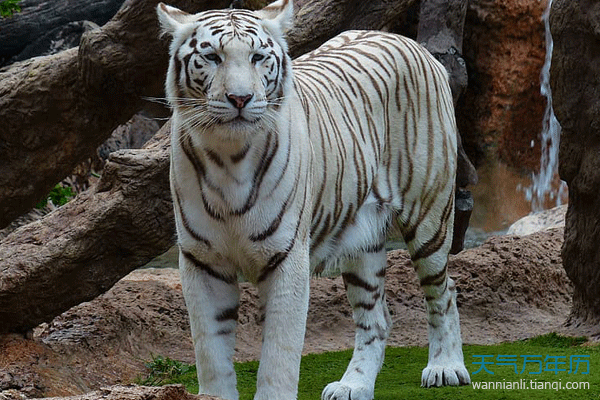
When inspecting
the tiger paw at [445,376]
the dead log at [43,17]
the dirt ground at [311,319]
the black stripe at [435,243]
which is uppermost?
the black stripe at [435,243]

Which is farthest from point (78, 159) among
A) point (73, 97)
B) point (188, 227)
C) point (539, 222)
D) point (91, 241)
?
point (539, 222)

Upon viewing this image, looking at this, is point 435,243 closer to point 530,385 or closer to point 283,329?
point 530,385

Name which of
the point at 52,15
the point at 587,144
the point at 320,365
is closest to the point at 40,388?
the point at 320,365

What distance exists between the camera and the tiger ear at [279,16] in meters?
3.90

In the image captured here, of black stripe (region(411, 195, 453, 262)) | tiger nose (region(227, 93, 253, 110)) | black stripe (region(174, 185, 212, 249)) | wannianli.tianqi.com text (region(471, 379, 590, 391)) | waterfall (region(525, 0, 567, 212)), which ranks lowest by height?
waterfall (region(525, 0, 567, 212))

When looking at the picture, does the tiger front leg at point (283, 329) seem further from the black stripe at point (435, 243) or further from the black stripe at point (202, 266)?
the black stripe at point (435, 243)

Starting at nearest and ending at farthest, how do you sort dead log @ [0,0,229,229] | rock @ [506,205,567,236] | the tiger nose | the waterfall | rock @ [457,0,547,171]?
the tiger nose
dead log @ [0,0,229,229]
rock @ [506,205,567,236]
rock @ [457,0,547,171]
the waterfall

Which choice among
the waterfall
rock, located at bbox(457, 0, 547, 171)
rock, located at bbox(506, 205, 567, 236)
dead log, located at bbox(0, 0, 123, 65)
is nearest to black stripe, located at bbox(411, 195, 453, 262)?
rock, located at bbox(506, 205, 567, 236)

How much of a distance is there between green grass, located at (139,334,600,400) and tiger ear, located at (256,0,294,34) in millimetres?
1718

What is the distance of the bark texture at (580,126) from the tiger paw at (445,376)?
5.03 ft

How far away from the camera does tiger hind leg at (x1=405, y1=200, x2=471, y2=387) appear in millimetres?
4871

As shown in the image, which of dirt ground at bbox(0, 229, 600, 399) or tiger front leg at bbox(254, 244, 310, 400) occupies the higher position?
tiger front leg at bbox(254, 244, 310, 400)

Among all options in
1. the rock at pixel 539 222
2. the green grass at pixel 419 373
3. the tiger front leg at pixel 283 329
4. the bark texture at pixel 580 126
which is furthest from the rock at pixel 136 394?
the rock at pixel 539 222

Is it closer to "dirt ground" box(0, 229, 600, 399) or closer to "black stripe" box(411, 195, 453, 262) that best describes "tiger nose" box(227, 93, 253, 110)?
"black stripe" box(411, 195, 453, 262)
